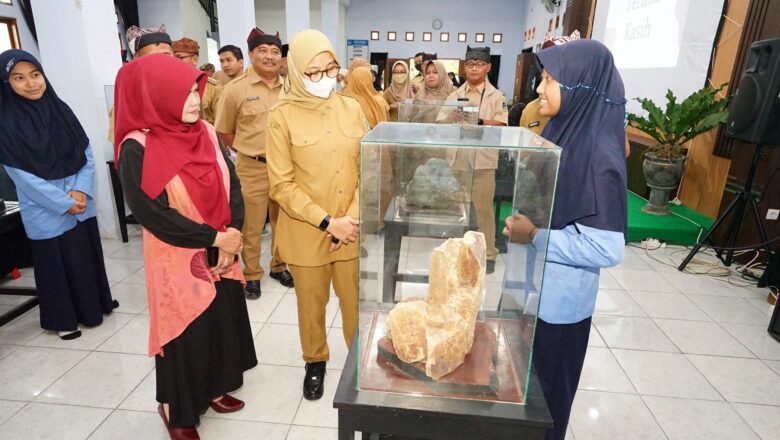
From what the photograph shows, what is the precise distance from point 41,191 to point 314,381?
1661 mm

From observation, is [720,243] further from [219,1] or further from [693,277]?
[219,1]

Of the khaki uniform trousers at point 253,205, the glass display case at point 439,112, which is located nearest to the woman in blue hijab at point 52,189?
the khaki uniform trousers at point 253,205

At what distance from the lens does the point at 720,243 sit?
4109mm

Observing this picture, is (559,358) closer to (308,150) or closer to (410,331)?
(410,331)

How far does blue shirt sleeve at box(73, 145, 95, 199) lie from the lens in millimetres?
2465

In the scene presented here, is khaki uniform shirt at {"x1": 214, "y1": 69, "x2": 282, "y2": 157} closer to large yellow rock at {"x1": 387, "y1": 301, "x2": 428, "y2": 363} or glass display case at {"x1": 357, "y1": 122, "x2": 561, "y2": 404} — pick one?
glass display case at {"x1": 357, "y1": 122, "x2": 561, "y2": 404}

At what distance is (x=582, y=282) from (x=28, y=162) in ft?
8.46

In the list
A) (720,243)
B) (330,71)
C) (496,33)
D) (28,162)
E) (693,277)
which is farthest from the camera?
(496,33)

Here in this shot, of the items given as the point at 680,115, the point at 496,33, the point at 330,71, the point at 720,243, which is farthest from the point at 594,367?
the point at 496,33

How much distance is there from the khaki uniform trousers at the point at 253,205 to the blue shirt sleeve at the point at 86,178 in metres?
0.82

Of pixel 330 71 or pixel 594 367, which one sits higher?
pixel 330 71

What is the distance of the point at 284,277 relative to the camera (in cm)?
332

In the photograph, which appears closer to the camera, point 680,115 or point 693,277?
point 693,277

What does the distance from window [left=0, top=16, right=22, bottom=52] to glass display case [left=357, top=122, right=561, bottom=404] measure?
835 centimetres
